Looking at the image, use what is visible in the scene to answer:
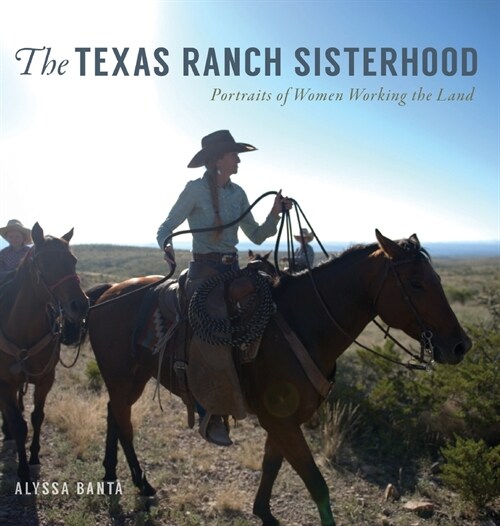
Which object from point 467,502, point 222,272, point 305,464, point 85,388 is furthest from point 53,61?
point 467,502

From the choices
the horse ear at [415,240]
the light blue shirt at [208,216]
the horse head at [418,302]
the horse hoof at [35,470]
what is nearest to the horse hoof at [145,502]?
the horse hoof at [35,470]

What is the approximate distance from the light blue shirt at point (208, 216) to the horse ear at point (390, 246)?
1.11m

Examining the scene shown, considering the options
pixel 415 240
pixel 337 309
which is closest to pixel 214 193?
pixel 337 309

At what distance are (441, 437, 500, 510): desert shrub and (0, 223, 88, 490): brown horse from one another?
13.8 ft

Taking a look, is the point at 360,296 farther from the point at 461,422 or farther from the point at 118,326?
the point at 461,422

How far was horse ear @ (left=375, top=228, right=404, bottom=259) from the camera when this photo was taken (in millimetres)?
3188

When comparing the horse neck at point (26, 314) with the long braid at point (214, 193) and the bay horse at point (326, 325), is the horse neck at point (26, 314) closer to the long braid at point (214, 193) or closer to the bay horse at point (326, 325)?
the long braid at point (214, 193)

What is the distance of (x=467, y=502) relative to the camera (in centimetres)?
452

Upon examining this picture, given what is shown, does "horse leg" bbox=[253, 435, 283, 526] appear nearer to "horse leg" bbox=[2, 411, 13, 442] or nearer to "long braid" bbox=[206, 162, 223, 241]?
"long braid" bbox=[206, 162, 223, 241]

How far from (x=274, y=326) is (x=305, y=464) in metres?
1.06

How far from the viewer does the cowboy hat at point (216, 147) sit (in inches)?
153

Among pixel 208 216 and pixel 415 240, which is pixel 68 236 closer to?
pixel 208 216

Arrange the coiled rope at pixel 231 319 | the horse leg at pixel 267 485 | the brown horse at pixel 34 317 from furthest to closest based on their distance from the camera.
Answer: the brown horse at pixel 34 317 → the horse leg at pixel 267 485 → the coiled rope at pixel 231 319

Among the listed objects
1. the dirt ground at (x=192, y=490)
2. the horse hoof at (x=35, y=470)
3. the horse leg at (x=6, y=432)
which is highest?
the horse leg at (x=6, y=432)
